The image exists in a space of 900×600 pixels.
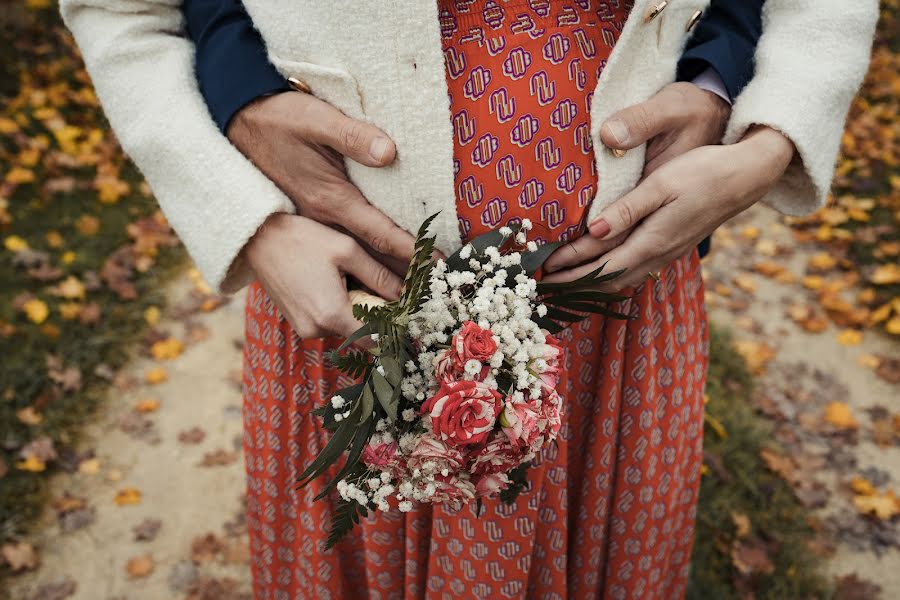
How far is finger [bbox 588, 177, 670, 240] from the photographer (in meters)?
1.18

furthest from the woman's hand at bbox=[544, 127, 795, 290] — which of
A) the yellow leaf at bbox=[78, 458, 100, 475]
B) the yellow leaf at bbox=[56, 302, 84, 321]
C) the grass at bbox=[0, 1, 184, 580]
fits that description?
the yellow leaf at bbox=[56, 302, 84, 321]

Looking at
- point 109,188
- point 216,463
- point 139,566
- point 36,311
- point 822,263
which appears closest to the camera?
point 139,566

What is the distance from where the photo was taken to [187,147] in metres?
1.20

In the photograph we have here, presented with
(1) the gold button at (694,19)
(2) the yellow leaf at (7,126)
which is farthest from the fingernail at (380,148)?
(2) the yellow leaf at (7,126)

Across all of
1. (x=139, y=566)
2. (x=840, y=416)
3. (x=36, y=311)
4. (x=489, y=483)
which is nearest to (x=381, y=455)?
(x=489, y=483)

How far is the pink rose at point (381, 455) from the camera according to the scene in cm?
104

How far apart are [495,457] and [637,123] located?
61 centimetres

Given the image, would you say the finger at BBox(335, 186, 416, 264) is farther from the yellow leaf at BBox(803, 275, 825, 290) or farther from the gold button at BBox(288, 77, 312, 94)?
the yellow leaf at BBox(803, 275, 825, 290)

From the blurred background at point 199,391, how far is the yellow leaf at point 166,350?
1 cm

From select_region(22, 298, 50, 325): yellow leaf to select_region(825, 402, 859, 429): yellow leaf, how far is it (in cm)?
394

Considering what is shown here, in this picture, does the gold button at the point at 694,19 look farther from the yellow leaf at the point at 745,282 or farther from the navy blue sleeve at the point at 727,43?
the yellow leaf at the point at 745,282

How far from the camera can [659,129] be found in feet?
3.94

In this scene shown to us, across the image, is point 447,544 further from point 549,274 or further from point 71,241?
point 71,241

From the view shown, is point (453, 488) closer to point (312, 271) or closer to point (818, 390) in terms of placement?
point (312, 271)
